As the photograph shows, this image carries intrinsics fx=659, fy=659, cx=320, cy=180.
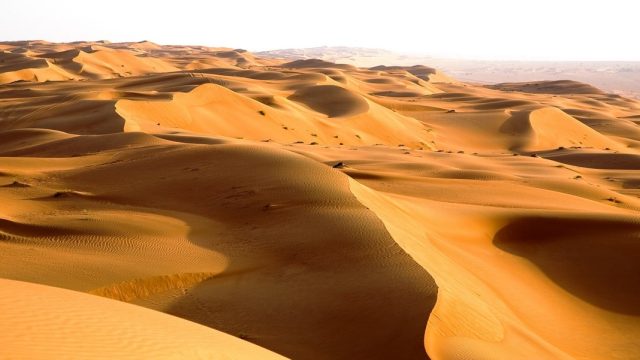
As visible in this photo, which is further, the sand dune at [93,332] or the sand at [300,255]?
the sand at [300,255]

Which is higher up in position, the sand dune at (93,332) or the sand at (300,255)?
the sand dune at (93,332)

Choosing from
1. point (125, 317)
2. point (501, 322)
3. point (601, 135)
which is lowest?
point (601, 135)

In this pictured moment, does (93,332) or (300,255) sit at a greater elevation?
(93,332)

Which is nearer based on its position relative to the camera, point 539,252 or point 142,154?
point 539,252

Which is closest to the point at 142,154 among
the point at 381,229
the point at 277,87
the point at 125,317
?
the point at 381,229

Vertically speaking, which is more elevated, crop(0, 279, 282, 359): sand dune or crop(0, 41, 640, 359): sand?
crop(0, 279, 282, 359): sand dune

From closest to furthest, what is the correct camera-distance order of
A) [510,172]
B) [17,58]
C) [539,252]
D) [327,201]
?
[327,201] < [539,252] < [510,172] < [17,58]

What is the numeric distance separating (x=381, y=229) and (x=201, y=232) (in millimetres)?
2339

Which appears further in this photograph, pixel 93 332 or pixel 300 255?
pixel 300 255

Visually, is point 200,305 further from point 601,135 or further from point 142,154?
point 601,135

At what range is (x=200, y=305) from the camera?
6.43m

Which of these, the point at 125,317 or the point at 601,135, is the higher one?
the point at 125,317

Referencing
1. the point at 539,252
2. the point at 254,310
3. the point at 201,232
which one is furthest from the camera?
the point at 539,252

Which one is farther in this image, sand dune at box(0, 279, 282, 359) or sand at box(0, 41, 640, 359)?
sand at box(0, 41, 640, 359)
